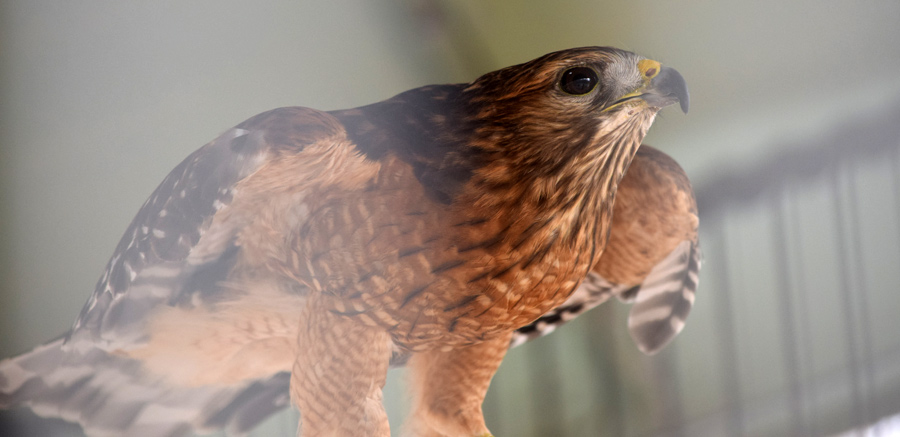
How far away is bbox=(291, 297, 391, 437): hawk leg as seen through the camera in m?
0.60

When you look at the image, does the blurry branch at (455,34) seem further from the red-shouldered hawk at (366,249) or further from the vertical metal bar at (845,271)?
the vertical metal bar at (845,271)

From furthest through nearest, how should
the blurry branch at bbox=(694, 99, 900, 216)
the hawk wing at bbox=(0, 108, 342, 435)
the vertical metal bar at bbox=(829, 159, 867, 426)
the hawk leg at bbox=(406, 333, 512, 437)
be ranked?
1. the vertical metal bar at bbox=(829, 159, 867, 426)
2. the blurry branch at bbox=(694, 99, 900, 216)
3. the hawk leg at bbox=(406, 333, 512, 437)
4. the hawk wing at bbox=(0, 108, 342, 435)

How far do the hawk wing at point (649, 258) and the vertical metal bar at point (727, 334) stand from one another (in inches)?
9.5

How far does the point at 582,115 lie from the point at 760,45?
51 centimetres

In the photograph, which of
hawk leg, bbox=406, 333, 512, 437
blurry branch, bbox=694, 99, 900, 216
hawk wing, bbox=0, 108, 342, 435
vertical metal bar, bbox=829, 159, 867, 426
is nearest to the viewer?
hawk wing, bbox=0, 108, 342, 435

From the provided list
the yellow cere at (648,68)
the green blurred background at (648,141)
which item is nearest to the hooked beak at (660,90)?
the yellow cere at (648,68)

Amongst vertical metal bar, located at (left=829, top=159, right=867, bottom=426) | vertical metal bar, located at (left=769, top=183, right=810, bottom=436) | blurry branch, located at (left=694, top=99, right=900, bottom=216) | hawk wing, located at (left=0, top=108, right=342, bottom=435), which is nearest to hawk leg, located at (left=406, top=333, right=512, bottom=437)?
hawk wing, located at (left=0, top=108, right=342, bottom=435)

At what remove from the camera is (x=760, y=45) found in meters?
0.98

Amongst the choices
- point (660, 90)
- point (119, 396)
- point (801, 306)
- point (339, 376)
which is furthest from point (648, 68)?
point (801, 306)

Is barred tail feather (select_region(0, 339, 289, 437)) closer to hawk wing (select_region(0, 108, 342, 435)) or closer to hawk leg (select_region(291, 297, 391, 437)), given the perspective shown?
hawk wing (select_region(0, 108, 342, 435))

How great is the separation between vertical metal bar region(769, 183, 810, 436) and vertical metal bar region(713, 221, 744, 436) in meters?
0.09

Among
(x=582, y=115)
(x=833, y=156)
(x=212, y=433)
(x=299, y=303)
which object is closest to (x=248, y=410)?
(x=212, y=433)

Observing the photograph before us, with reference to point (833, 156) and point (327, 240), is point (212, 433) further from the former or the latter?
point (833, 156)

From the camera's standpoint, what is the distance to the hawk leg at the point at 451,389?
2.52 feet
